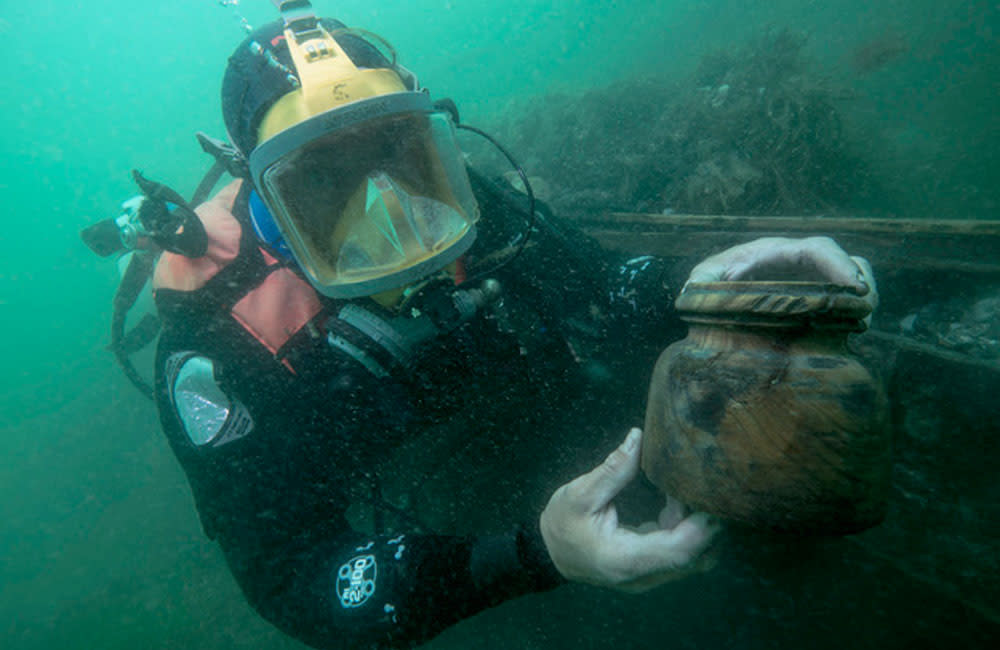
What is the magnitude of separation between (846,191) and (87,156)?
120324mm

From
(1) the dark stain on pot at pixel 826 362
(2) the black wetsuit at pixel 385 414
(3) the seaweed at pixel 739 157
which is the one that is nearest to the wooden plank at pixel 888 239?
(2) the black wetsuit at pixel 385 414

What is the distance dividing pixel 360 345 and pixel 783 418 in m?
1.57

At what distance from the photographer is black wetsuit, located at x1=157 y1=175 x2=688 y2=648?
1.74 m

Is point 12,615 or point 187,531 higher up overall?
point 187,531

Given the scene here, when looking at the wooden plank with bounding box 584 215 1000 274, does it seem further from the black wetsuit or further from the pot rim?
the pot rim

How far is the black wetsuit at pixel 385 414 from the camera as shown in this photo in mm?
1736

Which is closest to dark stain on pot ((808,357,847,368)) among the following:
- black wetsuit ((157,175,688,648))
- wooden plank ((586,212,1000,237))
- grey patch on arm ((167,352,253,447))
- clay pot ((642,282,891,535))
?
clay pot ((642,282,891,535))

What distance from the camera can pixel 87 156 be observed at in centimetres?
8262

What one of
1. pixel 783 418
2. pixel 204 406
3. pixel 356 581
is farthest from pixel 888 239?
pixel 204 406

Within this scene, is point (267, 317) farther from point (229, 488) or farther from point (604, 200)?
point (604, 200)

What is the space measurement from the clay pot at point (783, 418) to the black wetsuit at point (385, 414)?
1011 millimetres

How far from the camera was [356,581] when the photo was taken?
68.9 inches

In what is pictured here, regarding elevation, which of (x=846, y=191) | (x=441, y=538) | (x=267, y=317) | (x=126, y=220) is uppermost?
(x=126, y=220)

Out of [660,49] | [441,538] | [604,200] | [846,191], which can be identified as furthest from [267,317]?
[660,49]
